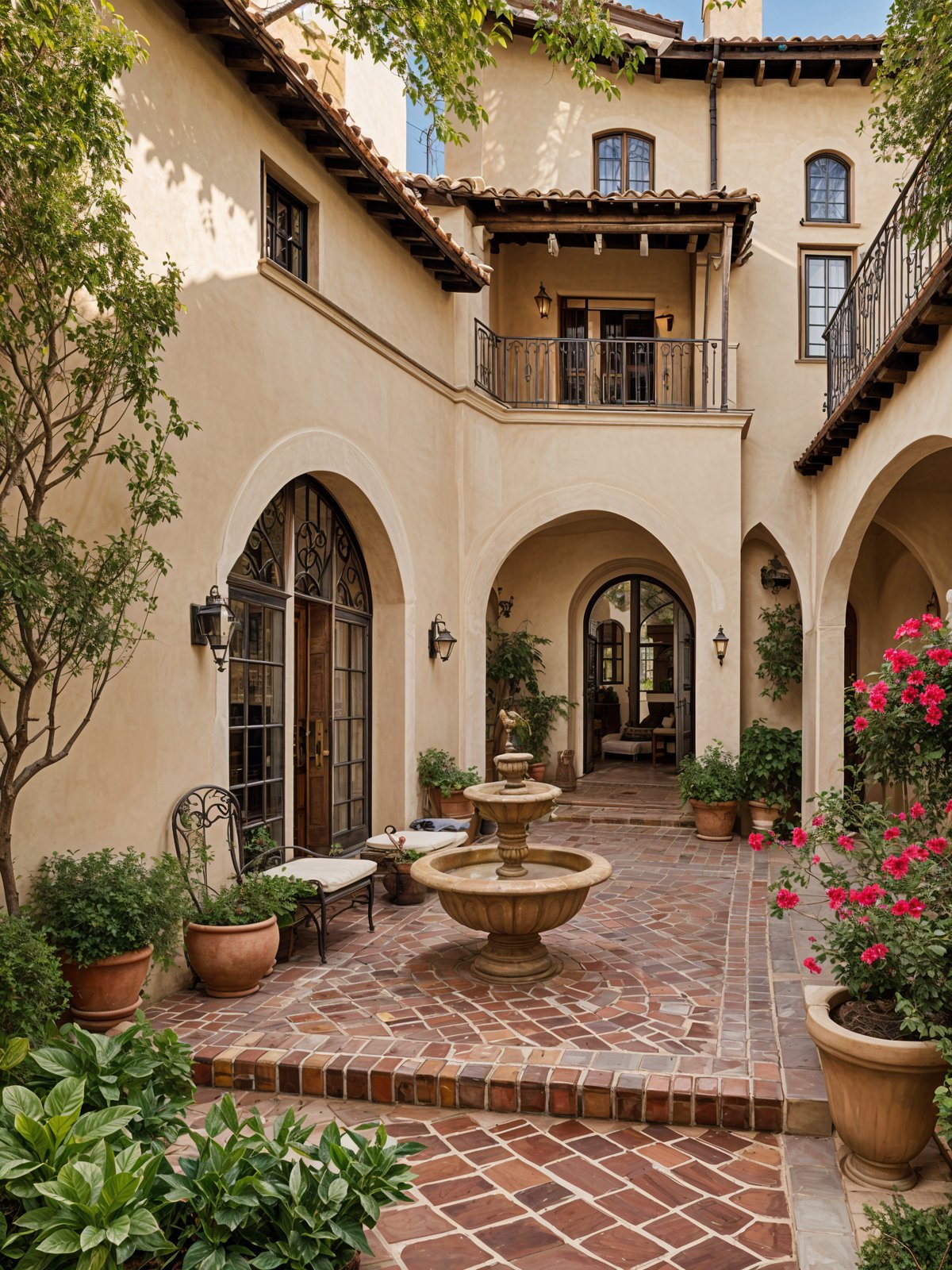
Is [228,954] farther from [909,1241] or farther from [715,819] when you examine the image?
[715,819]

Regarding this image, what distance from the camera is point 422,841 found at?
8.09 metres

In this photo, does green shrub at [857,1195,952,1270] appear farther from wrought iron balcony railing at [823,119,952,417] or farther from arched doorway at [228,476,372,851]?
wrought iron balcony railing at [823,119,952,417]

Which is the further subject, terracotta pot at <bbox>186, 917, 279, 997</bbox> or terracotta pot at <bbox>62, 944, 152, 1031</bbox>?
Result: terracotta pot at <bbox>186, 917, 279, 997</bbox>

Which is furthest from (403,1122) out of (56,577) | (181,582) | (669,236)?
(669,236)

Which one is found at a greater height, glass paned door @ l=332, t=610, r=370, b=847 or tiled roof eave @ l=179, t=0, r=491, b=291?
tiled roof eave @ l=179, t=0, r=491, b=291

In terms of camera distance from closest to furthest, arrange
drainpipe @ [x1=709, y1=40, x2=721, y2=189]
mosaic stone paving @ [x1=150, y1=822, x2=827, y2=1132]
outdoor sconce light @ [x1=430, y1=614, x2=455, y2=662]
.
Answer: mosaic stone paving @ [x1=150, y1=822, x2=827, y2=1132]
outdoor sconce light @ [x1=430, y1=614, x2=455, y2=662]
drainpipe @ [x1=709, y1=40, x2=721, y2=189]

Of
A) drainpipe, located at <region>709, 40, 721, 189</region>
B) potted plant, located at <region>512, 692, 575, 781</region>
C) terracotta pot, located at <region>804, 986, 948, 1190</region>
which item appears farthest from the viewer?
potted plant, located at <region>512, 692, 575, 781</region>

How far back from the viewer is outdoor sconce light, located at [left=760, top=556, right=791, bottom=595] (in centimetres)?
1215

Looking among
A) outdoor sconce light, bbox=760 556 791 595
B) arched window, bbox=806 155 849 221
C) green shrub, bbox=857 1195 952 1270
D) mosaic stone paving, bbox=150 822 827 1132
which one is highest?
arched window, bbox=806 155 849 221

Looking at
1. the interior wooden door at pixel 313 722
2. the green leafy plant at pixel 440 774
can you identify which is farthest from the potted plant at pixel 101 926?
the green leafy plant at pixel 440 774

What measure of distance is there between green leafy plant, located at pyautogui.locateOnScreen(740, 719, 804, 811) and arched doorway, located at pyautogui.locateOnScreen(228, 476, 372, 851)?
460 cm

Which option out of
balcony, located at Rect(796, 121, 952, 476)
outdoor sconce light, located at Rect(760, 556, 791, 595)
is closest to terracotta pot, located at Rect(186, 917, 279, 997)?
balcony, located at Rect(796, 121, 952, 476)

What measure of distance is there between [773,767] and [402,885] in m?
5.17

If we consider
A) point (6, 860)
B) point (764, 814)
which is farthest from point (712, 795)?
point (6, 860)
